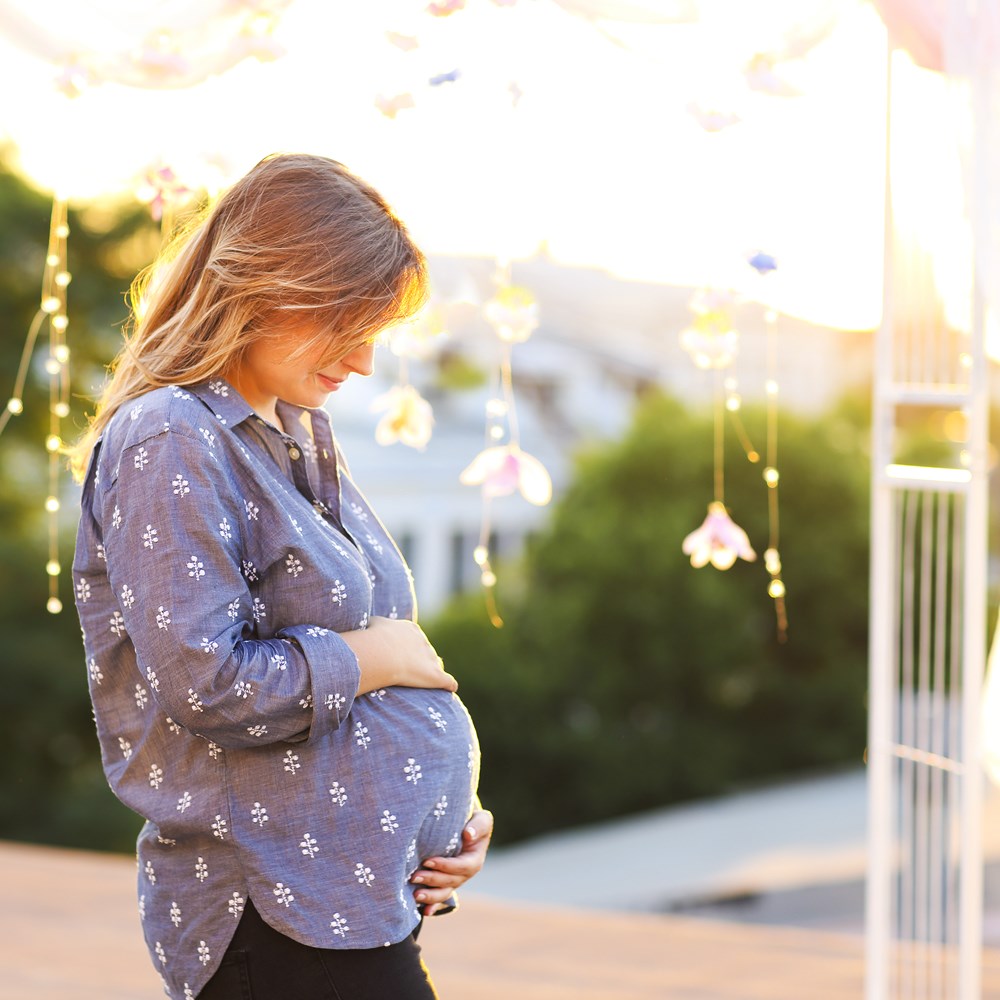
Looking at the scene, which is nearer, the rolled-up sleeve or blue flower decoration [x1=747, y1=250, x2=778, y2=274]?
the rolled-up sleeve

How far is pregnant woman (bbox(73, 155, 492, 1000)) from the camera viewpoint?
104 cm

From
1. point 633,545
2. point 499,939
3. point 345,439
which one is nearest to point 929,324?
point 499,939

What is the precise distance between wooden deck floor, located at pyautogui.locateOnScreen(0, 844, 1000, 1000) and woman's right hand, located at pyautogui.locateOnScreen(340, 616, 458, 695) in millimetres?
1794

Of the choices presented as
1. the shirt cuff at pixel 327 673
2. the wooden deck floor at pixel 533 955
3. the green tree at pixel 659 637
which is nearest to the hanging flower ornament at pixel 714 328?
the shirt cuff at pixel 327 673

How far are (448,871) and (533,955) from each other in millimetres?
2022

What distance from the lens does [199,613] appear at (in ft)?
3.32

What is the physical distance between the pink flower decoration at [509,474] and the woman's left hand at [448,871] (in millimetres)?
666

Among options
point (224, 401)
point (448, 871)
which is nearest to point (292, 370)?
point (224, 401)

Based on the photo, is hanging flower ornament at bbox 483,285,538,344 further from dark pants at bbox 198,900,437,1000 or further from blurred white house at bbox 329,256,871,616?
blurred white house at bbox 329,256,871,616

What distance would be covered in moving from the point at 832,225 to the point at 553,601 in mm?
5447

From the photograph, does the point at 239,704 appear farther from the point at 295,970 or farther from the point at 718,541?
the point at 718,541

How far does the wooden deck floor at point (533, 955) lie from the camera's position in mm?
2807

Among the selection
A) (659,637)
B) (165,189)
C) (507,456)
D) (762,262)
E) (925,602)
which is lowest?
(659,637)

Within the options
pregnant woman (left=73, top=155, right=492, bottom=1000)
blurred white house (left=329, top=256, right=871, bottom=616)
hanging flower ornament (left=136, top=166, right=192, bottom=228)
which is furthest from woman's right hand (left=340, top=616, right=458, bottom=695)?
blurred white house (left=329, top=256, right=871, bottom=616)
